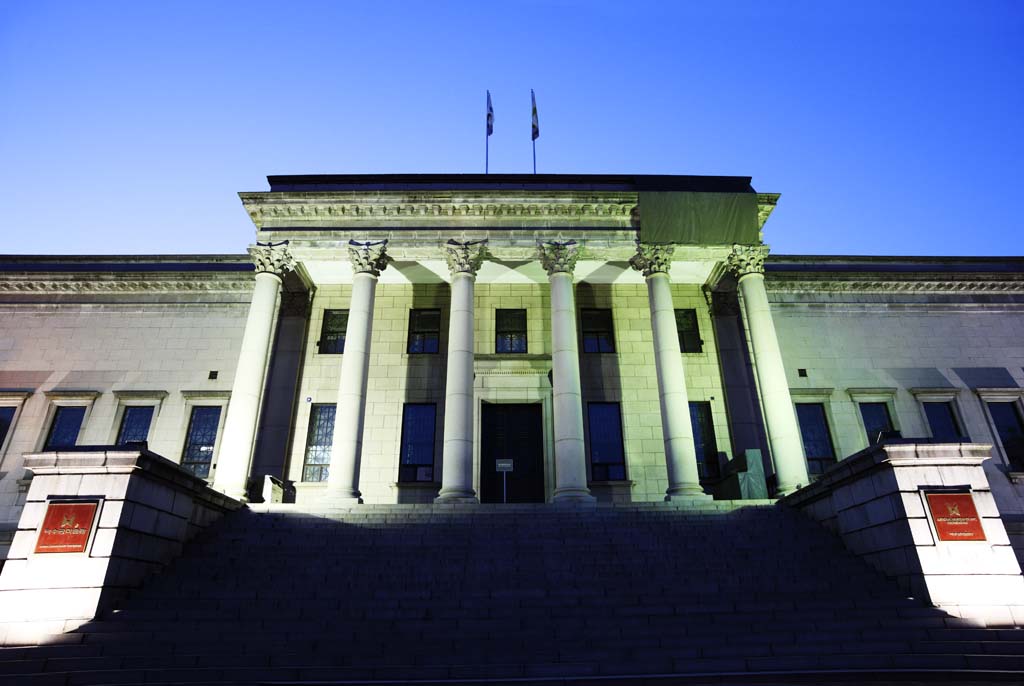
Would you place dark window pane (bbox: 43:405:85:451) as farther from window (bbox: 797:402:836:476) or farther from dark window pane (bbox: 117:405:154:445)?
window (bbox: 797:402:836:476)

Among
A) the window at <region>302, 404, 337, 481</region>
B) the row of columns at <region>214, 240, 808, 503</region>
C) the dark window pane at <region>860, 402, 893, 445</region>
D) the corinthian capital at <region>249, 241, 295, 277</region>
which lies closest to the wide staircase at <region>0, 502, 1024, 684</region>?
the row of columns at <region>214, 240, 808, 503</region>

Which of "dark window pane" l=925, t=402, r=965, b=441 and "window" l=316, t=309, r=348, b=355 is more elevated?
"window" l=316, t=309, r=348, b=355

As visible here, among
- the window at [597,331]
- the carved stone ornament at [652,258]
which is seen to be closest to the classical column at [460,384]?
the carved stone ornament at [652,258]

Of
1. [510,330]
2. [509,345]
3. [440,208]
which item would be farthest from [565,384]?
[440,208]

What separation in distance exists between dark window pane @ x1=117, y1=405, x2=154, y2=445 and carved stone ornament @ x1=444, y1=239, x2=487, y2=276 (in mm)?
14826

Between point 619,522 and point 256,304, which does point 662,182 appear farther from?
point 256,304

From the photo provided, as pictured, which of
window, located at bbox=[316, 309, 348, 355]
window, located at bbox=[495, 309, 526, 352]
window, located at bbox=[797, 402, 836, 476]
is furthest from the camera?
window, located at bbox=[495, 309, 526, 352]

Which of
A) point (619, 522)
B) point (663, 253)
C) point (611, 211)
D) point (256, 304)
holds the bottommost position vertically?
point (619, 522)

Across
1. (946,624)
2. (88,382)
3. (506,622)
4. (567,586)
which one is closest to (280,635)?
(506,622)

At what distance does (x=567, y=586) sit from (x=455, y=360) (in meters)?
10.6

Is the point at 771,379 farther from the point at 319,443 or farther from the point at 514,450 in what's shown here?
the point at 319,443

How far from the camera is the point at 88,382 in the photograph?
2483 centimetres

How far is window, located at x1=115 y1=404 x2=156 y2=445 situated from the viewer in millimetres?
23922

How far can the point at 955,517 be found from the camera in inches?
454
